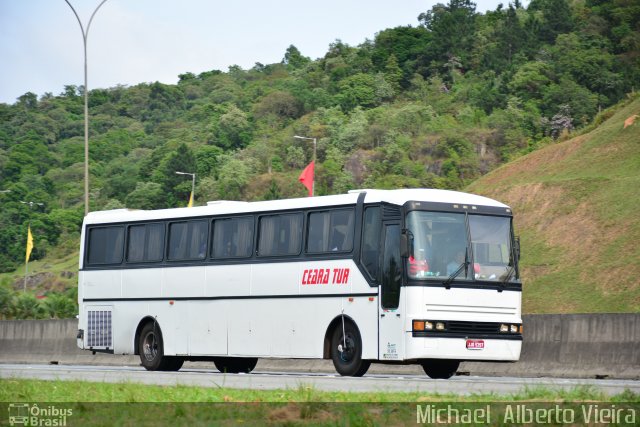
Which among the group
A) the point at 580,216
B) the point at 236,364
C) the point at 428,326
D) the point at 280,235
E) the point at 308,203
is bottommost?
the point at 236,364

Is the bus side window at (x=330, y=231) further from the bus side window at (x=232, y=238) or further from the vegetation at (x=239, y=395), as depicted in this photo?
the vegetation at (x=239, y=395)

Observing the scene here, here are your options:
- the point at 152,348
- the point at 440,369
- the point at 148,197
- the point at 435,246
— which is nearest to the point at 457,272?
the point at 435,246

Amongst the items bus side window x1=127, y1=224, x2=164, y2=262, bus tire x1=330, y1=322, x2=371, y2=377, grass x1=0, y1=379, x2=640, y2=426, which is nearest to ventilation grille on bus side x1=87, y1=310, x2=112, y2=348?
bus side window x1=127, y1=224, x2=164, y2=262

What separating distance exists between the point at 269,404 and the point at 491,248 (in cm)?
996

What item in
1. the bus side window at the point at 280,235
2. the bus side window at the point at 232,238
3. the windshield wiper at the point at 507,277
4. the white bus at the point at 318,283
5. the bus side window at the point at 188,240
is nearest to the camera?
the white bus at the point at 318,283

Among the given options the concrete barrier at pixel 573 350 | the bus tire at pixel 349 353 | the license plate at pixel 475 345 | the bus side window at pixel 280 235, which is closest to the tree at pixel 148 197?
the concrete barrier at pixel 573 350

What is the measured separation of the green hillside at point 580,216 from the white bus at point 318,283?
2494cm

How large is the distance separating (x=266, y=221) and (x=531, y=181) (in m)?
42.4

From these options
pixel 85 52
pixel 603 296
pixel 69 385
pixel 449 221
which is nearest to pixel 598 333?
pixel 449 221

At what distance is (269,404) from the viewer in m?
14.0

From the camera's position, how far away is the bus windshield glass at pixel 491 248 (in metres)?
22.9

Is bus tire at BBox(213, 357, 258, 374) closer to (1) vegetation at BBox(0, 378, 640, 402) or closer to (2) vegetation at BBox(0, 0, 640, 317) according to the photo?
(1) vegetation at BBox(0, 378, 640, 402)

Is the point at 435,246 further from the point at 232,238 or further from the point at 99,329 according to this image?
the point at 99,329

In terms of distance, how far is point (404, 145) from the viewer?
442ft
